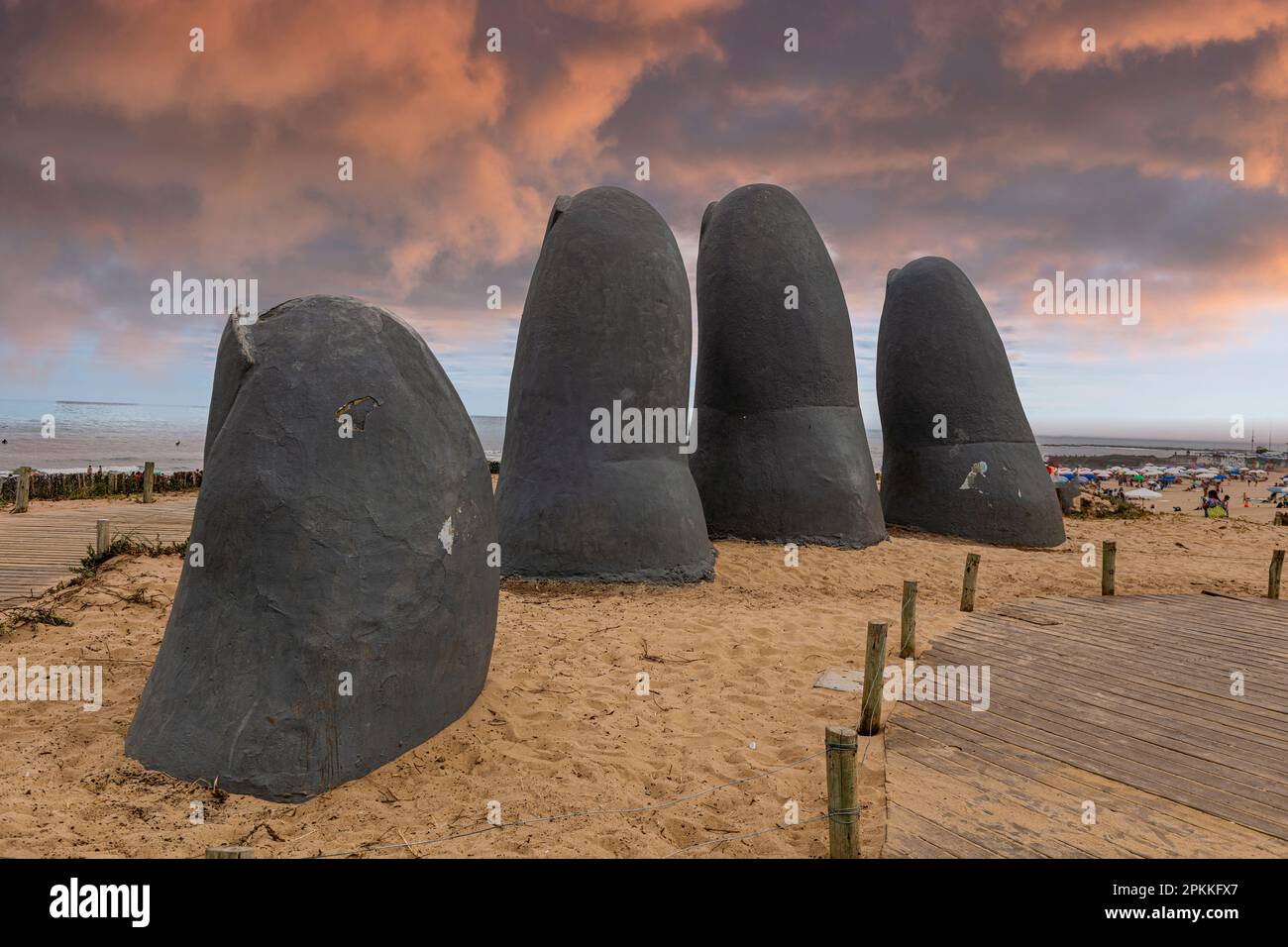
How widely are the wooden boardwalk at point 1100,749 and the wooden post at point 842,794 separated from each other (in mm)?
341

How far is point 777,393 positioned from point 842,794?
8.17 meters

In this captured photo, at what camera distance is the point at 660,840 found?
3250 millimetres

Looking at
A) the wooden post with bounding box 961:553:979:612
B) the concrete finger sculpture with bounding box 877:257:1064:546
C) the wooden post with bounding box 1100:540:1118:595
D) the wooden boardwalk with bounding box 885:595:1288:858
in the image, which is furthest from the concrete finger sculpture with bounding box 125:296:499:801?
the concrete finger sculpture with bounding box 877:257:1064:546

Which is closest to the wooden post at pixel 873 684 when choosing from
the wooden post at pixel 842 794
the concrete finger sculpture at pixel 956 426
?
the wooden post at pixel 842 794

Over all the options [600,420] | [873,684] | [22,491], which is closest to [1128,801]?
[873,684]

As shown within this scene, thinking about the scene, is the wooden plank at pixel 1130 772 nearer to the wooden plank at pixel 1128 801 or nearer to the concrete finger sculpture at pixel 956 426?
the wooden plank at pixel 1128 801

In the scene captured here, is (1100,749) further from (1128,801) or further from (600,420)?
(600,420)

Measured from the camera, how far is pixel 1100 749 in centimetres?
414

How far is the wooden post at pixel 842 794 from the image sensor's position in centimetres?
284
